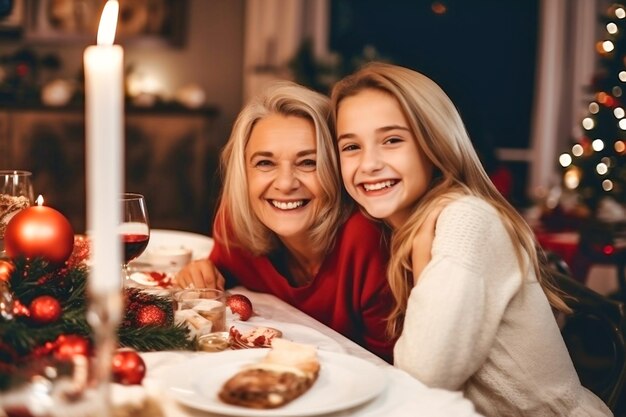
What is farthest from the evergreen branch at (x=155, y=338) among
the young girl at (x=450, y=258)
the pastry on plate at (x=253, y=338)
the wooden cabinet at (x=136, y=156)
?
the wooden cabinet at (x=136, y=156)

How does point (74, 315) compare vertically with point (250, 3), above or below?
below

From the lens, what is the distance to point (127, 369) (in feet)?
3.65

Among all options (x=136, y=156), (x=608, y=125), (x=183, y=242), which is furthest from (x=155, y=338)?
(x=136, y=156)

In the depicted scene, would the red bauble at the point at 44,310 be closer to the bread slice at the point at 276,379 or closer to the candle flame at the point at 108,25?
the bread slice at the point at 276,379

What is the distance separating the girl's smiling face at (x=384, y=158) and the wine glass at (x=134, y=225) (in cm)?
45

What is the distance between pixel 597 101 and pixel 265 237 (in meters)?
2.65

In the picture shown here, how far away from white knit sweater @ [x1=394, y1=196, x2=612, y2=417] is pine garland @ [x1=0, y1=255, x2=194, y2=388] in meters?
0.40

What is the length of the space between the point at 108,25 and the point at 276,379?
0.49m

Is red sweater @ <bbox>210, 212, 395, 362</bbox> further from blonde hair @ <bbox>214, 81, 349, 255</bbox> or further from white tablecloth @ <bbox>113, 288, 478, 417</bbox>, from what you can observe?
white tablecloth @ <bbox>113, 288, 478, 417</bbox>

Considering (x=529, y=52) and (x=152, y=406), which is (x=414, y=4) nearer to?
(x=529, y=52)

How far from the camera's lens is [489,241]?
148 centimetres

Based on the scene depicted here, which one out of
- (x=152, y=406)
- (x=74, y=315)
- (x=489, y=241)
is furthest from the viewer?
(x=489, y=241)

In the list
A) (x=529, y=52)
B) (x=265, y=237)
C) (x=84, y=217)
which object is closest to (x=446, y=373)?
(x=265, y=237)

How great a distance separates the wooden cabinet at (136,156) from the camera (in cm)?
594
